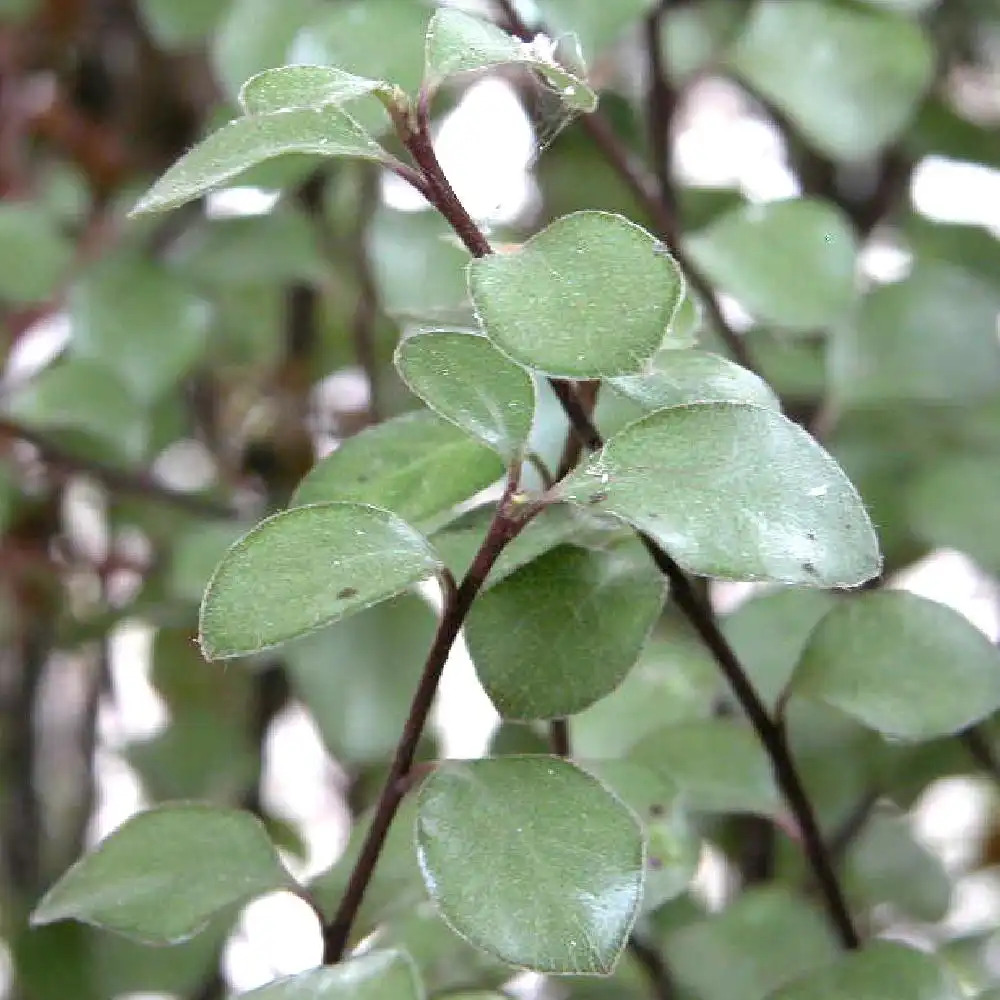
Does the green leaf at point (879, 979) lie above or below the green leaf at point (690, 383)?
below

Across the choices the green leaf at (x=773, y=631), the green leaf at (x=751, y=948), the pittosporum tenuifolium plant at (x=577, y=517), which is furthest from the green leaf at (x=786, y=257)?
the green leaf at (x=751, y=948)

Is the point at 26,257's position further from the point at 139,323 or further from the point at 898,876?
the point at 898,876

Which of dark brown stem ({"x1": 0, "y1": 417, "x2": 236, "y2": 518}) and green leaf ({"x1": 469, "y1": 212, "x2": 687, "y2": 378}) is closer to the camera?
green leaf ({"x1": 469, "y1": 212, "x2": 687, "y2": 378})

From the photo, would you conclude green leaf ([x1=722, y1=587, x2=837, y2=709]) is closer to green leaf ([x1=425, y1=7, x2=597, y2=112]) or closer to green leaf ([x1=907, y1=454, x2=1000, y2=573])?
green leaf ([x1=907, y1=454, x2=1000, y2=573])

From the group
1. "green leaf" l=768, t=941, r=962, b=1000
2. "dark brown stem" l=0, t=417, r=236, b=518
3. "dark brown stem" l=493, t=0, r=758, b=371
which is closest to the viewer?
"green leaf" l=768, t=941, r=962, b=1000

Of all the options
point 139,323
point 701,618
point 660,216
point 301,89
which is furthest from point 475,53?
point 139,323

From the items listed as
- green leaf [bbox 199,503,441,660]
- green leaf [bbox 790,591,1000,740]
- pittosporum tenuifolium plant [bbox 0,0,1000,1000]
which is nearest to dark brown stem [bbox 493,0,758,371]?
pittosporum tenuifolium plant [bbox 0,0,1000,1000]

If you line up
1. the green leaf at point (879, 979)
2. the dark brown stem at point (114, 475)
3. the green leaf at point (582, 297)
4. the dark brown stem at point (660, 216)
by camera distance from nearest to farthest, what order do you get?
the green leaf at point (582, 297) < the green leaf at point (879, 979) < the dark brown stem at point (660, 216) < the dark brown stem at point (114, 475)

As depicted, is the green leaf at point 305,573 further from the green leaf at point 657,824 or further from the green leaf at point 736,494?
the green leaf at point 657,824
